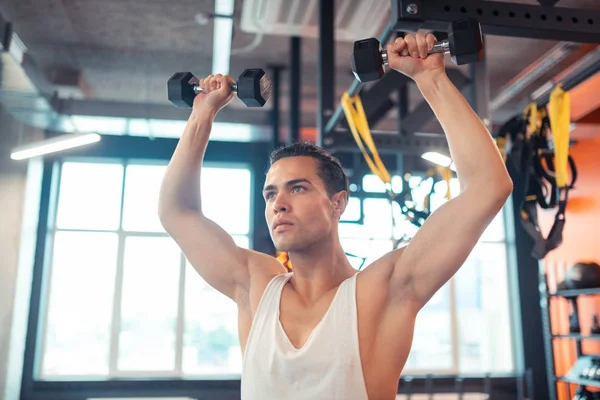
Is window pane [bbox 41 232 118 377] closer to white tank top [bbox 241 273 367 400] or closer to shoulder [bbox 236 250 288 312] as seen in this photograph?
shoulder [bbox 236 250 288 312]

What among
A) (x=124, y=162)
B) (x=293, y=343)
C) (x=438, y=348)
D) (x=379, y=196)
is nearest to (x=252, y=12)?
(x=379, y=196)

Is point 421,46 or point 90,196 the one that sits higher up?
point 90,196

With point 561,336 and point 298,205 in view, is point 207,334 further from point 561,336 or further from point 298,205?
point 298,205

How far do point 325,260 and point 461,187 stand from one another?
1.48 ft

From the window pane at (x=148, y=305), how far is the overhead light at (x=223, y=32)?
9.92 ft

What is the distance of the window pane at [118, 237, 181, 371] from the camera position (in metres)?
6.70

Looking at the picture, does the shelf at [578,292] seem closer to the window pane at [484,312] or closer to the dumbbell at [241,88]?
the window pane at [484,312]

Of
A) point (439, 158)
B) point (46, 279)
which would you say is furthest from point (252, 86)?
point (46, 279)

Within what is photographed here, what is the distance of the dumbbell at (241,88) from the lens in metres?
1.46

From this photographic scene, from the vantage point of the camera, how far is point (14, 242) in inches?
225

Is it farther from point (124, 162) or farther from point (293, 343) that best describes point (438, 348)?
point (293, 343)

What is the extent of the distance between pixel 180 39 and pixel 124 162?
250 cm

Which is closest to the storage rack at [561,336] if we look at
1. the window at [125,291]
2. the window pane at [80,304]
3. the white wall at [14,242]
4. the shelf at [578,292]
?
the shelf at [578,292]

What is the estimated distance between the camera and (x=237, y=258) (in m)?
1.59
